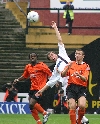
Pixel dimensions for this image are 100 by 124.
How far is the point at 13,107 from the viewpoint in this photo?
31.0m

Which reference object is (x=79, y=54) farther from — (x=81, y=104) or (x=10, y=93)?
(x=10, y=93)

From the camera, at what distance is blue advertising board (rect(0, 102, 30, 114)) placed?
102 feet

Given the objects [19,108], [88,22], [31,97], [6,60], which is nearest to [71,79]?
[31,97]

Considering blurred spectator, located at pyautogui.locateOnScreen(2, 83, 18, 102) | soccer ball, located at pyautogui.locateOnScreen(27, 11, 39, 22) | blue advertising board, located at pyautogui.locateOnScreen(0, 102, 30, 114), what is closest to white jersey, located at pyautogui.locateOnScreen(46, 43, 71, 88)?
blue advertising board, located at pyautogui.locateOnScreen(0, 102, 30, 114)

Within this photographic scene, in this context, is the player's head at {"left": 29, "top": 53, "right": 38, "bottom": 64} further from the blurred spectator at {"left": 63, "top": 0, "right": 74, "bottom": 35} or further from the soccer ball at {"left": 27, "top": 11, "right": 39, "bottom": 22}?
the blurred spectator at {"left": 63, "top": 0, "right": 74, "bottom": 35}

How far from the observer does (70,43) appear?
1442 inches

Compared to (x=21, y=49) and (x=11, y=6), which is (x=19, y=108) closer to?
(x=21, y=49)

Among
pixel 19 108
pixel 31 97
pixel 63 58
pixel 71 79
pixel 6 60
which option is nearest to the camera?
pixel 71 79

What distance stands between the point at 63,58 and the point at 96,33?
16.2 m

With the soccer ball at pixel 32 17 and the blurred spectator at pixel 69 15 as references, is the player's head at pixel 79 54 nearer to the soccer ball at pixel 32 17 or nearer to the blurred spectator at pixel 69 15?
the soccer ball at pixel 32 17

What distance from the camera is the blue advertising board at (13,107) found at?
1220 inches

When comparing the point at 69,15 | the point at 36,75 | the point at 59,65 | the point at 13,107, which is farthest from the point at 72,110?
the point at 69,15

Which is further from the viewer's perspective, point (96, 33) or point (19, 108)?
point (96, 33)

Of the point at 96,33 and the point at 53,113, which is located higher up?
the point at 96,33
